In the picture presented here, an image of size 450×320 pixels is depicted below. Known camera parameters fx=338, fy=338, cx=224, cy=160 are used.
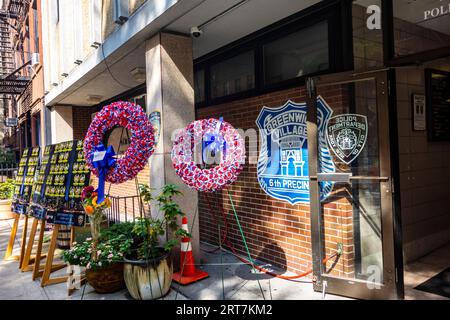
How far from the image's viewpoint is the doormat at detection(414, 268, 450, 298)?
369cm

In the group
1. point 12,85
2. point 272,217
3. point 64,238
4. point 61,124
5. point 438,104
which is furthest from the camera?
point 12,85

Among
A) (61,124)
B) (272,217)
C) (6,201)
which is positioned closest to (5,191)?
(6,201)

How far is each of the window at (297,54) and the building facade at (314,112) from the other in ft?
0.05

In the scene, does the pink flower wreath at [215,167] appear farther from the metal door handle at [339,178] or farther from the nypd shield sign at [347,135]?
the nypd shield sign at [347,135]

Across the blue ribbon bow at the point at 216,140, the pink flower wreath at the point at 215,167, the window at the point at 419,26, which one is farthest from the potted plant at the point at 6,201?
the window at the point at 419,26

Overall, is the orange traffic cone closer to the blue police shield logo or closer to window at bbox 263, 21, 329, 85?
the blue police shield logo

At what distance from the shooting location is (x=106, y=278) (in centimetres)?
400

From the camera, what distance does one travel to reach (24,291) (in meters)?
4.25

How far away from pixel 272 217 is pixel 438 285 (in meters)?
2.05

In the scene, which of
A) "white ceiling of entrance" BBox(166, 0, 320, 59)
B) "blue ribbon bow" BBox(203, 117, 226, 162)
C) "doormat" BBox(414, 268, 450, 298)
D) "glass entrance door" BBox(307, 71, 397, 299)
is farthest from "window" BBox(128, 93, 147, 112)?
"doormat" BBox(414, 268, 450, 298)

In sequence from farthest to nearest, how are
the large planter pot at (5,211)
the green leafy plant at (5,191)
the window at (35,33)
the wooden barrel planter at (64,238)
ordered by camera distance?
the window at (35,33) < the green leafy plant at (5,191) < the large planter pot at (5,211) < the wooden barrel planter at (64,238)

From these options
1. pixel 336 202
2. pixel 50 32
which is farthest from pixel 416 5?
pixel 50 32

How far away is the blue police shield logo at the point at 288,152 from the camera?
3.84 m

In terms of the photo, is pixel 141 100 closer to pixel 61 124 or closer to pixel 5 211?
pixel 61 124
